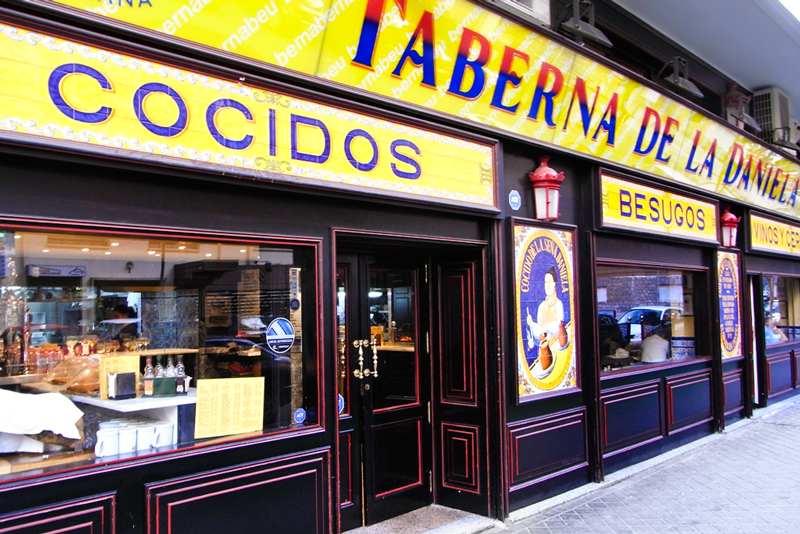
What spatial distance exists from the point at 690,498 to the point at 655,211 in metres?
3.54

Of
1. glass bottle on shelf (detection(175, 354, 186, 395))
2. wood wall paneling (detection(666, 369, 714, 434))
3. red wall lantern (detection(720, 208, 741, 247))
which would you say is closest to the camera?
glass bottle on shelf (detection(175, 354, 186, 395))

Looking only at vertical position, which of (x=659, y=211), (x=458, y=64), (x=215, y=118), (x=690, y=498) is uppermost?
(x=458, y=64)

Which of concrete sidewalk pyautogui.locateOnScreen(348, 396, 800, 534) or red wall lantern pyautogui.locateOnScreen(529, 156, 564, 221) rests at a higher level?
red wall lantern pyautogui.locateOnScreen(529, 156, 564, 221)

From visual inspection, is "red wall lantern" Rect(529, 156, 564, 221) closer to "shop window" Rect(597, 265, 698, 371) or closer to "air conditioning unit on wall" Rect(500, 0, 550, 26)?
"shop window" Rect(597, 265, 698, 371)

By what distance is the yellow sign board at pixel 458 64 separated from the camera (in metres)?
3.73

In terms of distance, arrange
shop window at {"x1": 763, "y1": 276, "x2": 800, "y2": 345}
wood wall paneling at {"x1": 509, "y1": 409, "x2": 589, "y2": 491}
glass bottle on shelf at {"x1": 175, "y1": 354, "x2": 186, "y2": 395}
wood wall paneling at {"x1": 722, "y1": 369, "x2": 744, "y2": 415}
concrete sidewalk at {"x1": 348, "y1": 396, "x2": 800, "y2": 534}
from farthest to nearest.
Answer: shop window at {"x1": 763, "y1": 276, "x2": 800, "y2": 345} < wood wall paneling at {"x1": 722, "y1": 369, "x2": 744, "y2": 415} < wood wall paneling at {"x1": 509, "y1": 409, "x2": 589, "y2": 491} < concrete sidewalk at {"x1": 348, "y1": 396, "x2": 800, "y2": 534} < glass bottle on shelf at {"x1": 175, "y1": 354, "x2": 186, "y2": 395}

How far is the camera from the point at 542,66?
5867 mm

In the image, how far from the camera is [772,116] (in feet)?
36.3

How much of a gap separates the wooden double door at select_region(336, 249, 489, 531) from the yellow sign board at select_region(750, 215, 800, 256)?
22.8ft

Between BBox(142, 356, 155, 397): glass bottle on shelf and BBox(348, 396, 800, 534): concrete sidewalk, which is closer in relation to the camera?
BBox(142, 356, 155, 397): glass bottle on shelf

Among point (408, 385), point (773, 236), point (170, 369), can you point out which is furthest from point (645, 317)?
point (170, 369)

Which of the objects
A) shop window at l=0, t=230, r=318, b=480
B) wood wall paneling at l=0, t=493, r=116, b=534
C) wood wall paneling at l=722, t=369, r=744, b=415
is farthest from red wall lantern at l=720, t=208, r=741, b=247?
wood wall paneling at l=0, t=493, r=116, b=534

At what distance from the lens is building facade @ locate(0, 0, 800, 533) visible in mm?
3281

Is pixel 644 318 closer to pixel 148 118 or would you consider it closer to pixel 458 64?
pixel 458 64
